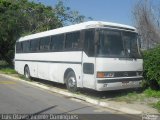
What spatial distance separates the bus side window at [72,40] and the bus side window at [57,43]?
58cm

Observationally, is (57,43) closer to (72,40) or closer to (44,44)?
(72,40)

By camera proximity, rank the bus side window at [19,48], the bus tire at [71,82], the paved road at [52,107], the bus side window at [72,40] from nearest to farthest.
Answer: the paved road at [52,107] < the bus side window at [72,40] < the bus tire at [71,82] < the bus side window at [19,48]

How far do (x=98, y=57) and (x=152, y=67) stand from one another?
244 centimetres

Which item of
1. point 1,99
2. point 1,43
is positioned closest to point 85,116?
point 1,99

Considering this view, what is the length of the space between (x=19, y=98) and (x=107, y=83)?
3456 millimetres

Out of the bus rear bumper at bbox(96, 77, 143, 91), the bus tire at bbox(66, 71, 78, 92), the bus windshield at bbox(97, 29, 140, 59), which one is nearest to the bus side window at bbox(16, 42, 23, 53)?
the bus tire at bbox(66, 71, 78, 92)

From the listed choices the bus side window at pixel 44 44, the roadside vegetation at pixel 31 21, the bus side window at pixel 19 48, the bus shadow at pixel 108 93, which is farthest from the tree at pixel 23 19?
the bus shadow at pixel 108 93

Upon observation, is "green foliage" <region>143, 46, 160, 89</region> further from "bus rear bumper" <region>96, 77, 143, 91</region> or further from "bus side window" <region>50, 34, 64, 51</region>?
"bus side window" <region>50, 34, 64, 51</region>

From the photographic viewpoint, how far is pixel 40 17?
32562mm

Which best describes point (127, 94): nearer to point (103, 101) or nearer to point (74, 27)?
point (103, 101)

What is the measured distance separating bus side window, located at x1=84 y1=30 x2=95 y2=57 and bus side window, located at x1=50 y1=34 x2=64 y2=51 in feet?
8.07

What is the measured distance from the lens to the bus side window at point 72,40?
13.5 metres

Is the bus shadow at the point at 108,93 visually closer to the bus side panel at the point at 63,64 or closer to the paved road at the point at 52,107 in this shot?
the bus side panel at the point at 63,64

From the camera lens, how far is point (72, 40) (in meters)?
14.0
